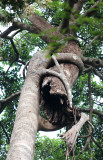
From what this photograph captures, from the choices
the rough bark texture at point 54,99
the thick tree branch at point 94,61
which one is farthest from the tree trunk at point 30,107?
the thick tree branch at point 94,61

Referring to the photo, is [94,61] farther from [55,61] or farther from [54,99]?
[54,99]

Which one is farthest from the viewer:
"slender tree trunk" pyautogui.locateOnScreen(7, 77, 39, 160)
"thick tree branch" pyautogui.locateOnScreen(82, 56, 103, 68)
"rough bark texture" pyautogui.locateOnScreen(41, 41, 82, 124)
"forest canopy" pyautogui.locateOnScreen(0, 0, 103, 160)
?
"thick tree branch" pyautogui.locateOnScreen(82, 56, 103, 68)

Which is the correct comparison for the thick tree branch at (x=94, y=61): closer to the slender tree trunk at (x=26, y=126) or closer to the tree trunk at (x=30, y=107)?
the tree trunk at (x=30, y=107)

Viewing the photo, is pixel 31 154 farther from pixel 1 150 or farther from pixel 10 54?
pixel 10 54

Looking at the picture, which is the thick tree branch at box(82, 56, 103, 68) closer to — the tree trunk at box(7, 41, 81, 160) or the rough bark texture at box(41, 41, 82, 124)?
the tree trunk at box(7, 41, 81, 160)

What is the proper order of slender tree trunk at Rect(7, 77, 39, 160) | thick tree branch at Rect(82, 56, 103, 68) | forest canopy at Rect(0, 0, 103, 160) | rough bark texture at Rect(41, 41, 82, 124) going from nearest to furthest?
forest canopy at Rect(0, 0, 103, 160) < slender tree trunk at Rect(7, 77, 39, 160) < rough bark texture at Rect(41, 41, 82, 124) < thick tree branch at Rect(82, 56, 103, 68)

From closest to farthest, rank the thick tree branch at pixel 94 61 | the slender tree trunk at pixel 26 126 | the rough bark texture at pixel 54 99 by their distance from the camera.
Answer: the slender tree trunk at pixel 26 126 < the rough bark texture at pixel 54 99 < the thick tree branch at pixel 94 61

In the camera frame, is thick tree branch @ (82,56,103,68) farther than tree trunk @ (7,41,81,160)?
Yes

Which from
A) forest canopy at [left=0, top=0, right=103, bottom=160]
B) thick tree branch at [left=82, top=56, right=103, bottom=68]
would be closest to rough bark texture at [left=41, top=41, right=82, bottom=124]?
forest canopy at [left=0, top=0, right=103, bottom=160]

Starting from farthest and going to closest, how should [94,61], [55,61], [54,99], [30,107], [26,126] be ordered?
[94,61] < [55,61] < [54,99] < [30,107] < [26,126]

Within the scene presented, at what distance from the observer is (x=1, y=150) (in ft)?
22.5

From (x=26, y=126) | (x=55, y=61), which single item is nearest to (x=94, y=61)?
(x=55, y=61)

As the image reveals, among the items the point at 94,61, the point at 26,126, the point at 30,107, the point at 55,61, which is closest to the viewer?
the point at 26,126

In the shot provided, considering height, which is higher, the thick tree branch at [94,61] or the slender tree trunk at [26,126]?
the thick tree branch at [94,61]
